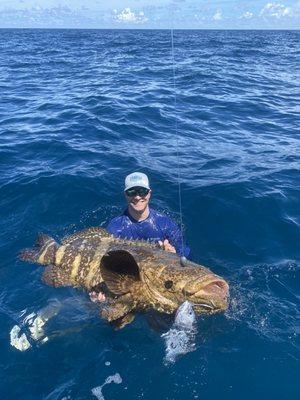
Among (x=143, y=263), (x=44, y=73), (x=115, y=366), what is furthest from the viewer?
(x=44, y=73)

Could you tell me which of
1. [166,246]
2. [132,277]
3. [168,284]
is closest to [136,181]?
[166,246]

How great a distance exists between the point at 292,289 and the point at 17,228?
656cm

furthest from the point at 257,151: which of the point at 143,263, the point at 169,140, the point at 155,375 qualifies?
the point at 155,375

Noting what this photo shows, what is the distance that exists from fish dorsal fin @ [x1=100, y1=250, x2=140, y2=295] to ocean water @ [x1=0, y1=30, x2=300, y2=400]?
95 cm

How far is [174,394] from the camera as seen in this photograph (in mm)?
6188

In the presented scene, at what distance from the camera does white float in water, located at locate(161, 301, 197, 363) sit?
664 centimetres

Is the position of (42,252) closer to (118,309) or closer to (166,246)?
(166,246)

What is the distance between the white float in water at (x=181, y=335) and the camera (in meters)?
6.64

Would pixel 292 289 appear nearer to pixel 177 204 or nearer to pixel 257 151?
pixel 177 204

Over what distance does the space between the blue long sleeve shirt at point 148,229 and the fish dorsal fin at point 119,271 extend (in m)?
2.21

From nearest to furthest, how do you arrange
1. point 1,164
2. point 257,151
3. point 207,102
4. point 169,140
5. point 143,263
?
point 143,263
point 1,164
point 257,151
point 169,140
point 207,102

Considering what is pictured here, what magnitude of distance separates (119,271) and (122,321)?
1086mm

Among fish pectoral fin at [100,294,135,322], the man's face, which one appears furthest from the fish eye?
the man's face

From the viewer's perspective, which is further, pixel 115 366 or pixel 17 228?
pixel 17 228
